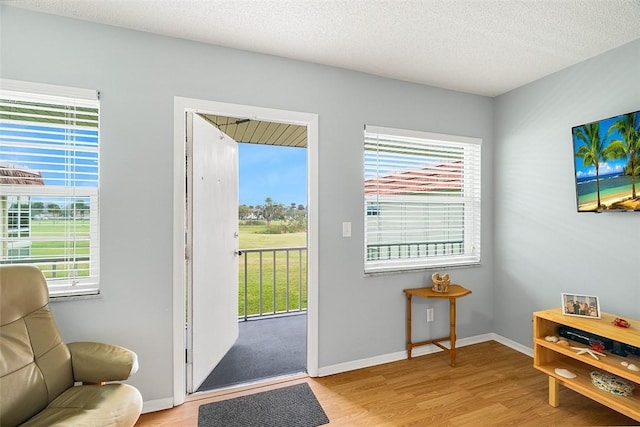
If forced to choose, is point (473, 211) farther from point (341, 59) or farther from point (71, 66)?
point (71, 66)

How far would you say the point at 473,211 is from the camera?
3.24 m

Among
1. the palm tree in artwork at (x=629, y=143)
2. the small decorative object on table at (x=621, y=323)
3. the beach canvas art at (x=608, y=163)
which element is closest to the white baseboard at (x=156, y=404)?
the small decorative object on table at (x=621, y=323)

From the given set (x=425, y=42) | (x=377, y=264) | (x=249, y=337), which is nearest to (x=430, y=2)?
(x=425, y=42)

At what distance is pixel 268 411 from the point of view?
2.04 meters

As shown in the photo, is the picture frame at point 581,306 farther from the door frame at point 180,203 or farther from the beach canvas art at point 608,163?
the door frame at point 180,203

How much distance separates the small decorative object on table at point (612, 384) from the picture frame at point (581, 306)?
38 centimetres

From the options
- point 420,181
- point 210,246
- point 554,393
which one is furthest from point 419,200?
point 210,246

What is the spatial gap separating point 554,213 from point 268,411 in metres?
2.90

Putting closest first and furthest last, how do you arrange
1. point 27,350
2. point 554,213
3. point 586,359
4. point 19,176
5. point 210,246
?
point 27,350
point 19,176
point 586,359
point 210,246
point 554,213

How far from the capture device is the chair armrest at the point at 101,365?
163cm

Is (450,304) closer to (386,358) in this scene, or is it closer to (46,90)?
(386,358)

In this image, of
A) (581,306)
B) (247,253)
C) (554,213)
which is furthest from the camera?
(247,253)

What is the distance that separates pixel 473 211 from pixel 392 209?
3.38ft

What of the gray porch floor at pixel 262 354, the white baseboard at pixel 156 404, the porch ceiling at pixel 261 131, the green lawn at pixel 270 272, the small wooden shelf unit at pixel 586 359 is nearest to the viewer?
the small wooden shelf unit at pixel 586 359
